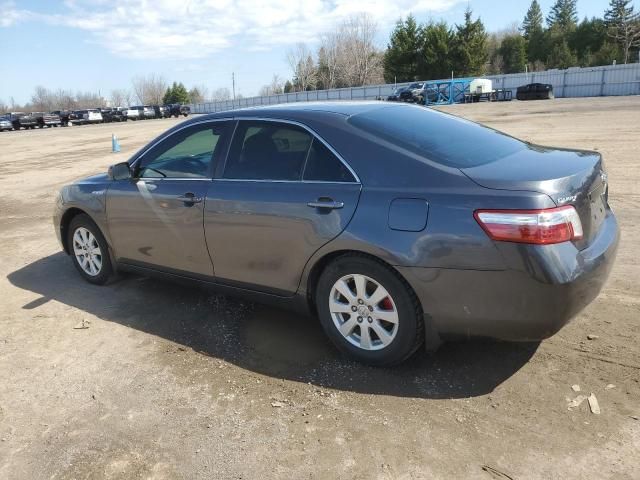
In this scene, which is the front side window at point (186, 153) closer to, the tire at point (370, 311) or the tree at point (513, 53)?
the tire at point (370, 311)

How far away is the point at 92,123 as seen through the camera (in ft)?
207

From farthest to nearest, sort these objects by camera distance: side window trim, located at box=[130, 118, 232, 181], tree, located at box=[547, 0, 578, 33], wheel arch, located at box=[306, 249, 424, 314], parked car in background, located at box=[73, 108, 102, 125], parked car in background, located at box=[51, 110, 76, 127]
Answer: tree, located at box=[547, 0, 578, 33]
parked car in background, located at box=[73, 108, 102, 125]
parked car in background, located at box=[51, 110, 76, 127]
side window trim, located at box=[130, 118, 232, 181]
wheel arch, located at box=[306, 249, 424, 314]

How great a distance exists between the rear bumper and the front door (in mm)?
1849

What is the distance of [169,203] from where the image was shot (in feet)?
14.4

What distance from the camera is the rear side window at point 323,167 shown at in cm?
348

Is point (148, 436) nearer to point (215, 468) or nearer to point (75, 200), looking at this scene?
point (215, 468)

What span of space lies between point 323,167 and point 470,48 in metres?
74.3

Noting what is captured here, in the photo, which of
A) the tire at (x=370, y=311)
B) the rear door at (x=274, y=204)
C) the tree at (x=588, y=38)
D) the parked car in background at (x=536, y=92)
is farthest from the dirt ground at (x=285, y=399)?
the tree at (x=588, y=38)

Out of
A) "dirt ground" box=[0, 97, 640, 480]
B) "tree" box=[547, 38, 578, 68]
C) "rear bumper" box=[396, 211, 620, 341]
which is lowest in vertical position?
"dirt ground" box=[0, 97, 640, 480]

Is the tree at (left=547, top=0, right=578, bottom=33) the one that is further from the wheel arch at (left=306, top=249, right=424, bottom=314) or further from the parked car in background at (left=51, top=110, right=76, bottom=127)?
the wheel arch at (left=306, top=249, right=424, bottom=314)

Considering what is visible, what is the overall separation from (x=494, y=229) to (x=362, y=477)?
1.43 metres

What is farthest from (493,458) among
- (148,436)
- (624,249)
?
(624,249)

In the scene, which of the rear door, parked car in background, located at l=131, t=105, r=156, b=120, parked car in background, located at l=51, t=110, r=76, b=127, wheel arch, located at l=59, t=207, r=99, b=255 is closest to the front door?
the rear door

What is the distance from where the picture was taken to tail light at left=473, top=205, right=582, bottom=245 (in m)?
2.83
